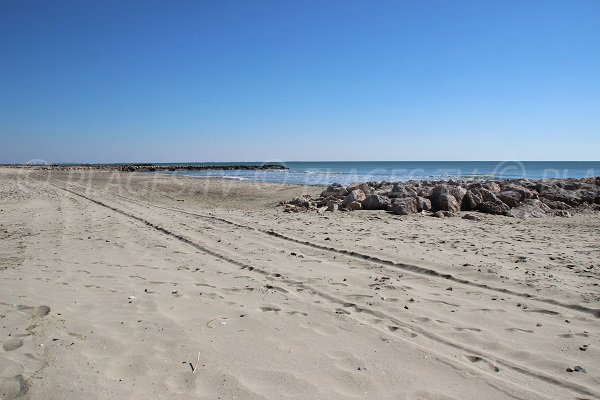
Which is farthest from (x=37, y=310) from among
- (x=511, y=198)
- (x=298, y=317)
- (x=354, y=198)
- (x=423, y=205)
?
(x=511, y=198)

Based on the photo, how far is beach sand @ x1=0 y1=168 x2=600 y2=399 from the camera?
234 centimetres

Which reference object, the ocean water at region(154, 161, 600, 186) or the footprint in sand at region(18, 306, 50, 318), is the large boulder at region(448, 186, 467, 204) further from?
the ocean water at region(154, 161, 600, 186)

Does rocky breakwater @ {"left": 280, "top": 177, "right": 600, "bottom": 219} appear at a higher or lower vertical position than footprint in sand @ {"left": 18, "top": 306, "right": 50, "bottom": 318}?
higher

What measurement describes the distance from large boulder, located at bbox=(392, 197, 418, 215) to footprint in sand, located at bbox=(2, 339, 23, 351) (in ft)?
27.1

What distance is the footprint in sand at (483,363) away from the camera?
2.56 meters

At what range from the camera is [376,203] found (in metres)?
10.4

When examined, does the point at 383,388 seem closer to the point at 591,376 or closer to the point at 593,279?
the point at 591,376

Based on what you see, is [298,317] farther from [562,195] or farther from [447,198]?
[562,195]

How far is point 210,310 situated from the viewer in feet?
11.3

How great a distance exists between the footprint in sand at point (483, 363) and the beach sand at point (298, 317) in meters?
0.01

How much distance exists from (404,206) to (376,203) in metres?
0.86

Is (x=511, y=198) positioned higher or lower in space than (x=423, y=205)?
higher

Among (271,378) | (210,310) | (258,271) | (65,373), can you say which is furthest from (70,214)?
(271,378)

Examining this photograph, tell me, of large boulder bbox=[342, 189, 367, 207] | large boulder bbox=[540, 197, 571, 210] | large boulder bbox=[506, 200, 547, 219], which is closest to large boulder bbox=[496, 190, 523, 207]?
large boulder bbox=[506, 200, 547, 219]
